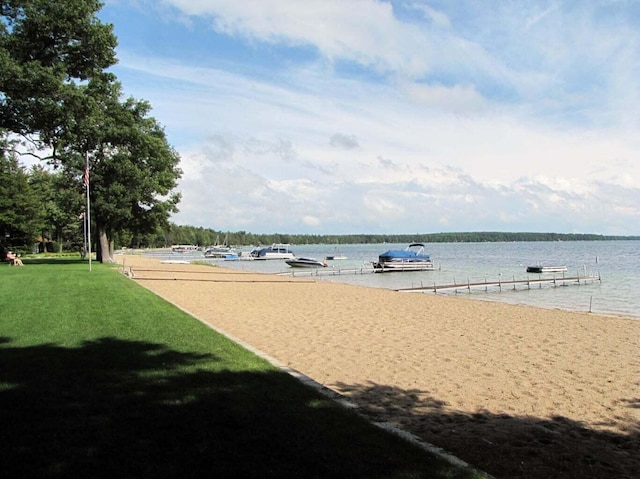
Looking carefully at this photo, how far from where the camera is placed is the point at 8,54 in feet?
59.1

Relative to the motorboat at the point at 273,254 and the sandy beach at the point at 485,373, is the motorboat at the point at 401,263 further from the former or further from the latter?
the sandy beach at the point at 485,373

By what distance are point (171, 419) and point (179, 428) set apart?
0.90 feet

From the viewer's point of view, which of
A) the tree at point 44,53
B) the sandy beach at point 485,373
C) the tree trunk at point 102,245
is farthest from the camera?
the tree trunk at point 102,245

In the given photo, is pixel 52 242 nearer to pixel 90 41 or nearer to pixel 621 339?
pixel 90 41

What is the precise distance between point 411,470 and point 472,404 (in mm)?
3201

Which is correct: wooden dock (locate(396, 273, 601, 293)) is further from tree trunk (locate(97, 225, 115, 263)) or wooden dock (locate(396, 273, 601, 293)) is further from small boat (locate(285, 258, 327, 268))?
small boat (locate(285, 258, 327, 268))

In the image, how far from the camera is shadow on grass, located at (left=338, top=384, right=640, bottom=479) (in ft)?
14.6

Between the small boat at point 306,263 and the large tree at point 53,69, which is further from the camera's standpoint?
the small boat at point 306,263

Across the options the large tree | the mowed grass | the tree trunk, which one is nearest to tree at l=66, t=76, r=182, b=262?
the tree trunk

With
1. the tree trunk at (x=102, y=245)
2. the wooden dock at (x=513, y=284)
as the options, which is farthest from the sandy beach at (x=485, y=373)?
the tree trunk at (x=102, y=245)

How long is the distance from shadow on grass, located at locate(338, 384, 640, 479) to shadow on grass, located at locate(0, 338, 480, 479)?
657mm

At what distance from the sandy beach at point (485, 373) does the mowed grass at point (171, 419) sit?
0.87 m

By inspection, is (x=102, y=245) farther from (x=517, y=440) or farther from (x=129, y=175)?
(x=517, y=440)

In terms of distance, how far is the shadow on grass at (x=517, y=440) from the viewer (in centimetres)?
445
